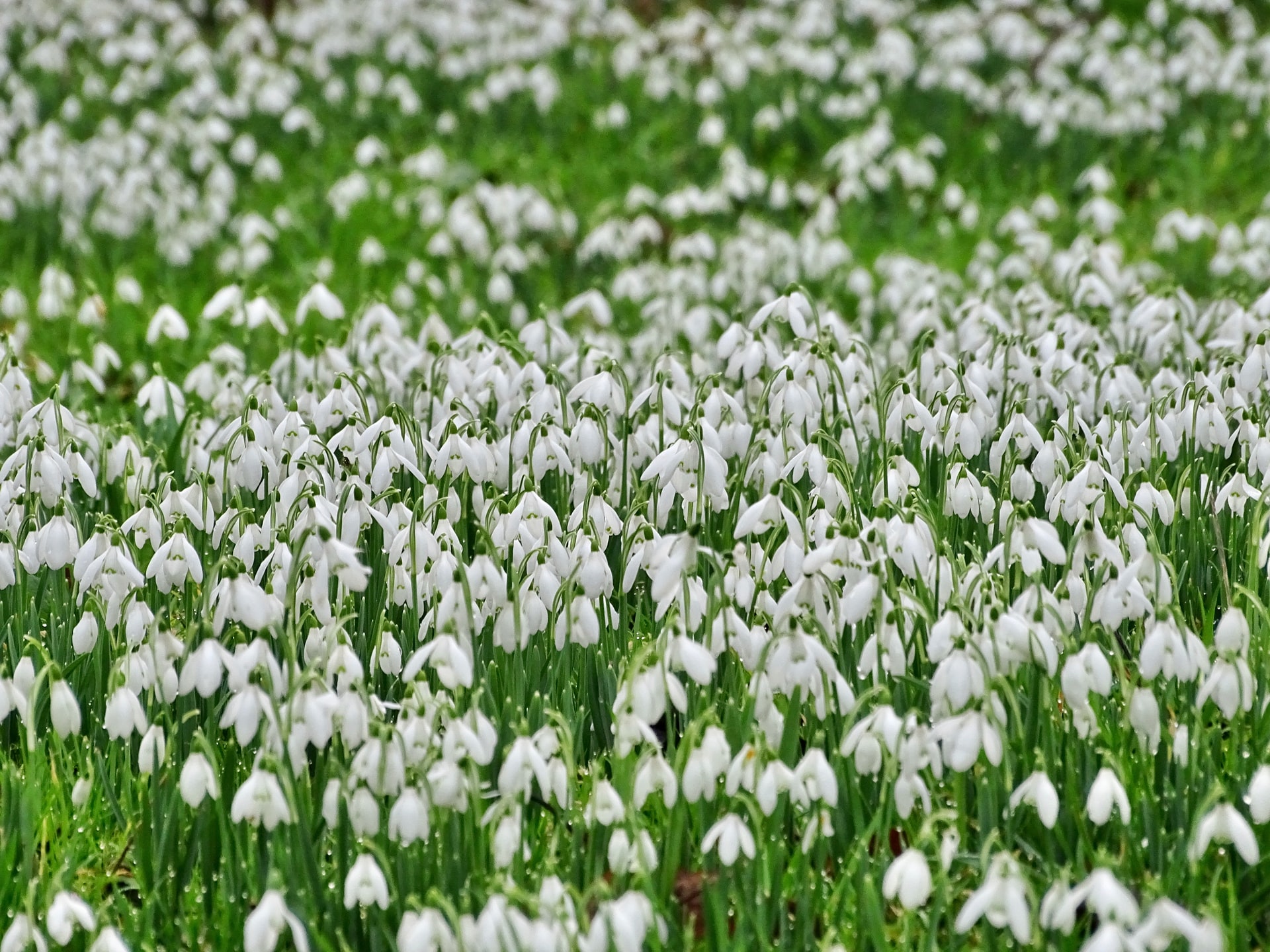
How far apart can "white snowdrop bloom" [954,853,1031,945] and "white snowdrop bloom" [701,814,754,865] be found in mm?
299

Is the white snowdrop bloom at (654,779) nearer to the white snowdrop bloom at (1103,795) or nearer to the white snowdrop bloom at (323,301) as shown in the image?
the white snowdrop bloom at (1103,795)

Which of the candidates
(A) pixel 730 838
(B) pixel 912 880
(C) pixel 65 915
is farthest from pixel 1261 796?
(C) pixel 65 915

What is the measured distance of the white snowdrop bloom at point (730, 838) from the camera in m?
2.02

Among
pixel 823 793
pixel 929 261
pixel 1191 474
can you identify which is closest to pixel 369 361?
pixel 1191 474

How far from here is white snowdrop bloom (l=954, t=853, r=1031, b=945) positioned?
183cm

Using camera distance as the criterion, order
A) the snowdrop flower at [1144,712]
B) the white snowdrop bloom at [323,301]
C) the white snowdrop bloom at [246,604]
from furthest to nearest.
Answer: the white snowdrop bloom at [323,301]
the white snowdrop bloom at [246,604]
the snowdrop flower at [1144,712]

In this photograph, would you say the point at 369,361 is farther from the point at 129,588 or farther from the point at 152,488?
the point at 129,588

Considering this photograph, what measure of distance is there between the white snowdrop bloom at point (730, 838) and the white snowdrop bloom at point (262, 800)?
22.2 inches

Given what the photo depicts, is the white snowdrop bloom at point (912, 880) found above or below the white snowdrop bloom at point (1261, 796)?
below

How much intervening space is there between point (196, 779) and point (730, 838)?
0.73m

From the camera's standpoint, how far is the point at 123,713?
2.27m

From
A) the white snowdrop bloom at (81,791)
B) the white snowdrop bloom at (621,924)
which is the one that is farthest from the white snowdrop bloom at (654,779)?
the white snowdrop bloom at (81,791)

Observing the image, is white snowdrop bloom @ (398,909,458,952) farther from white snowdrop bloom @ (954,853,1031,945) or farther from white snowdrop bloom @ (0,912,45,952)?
white snowdrop bloom @ (954,853,1031,945)

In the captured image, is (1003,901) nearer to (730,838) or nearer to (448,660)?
(730,838)
